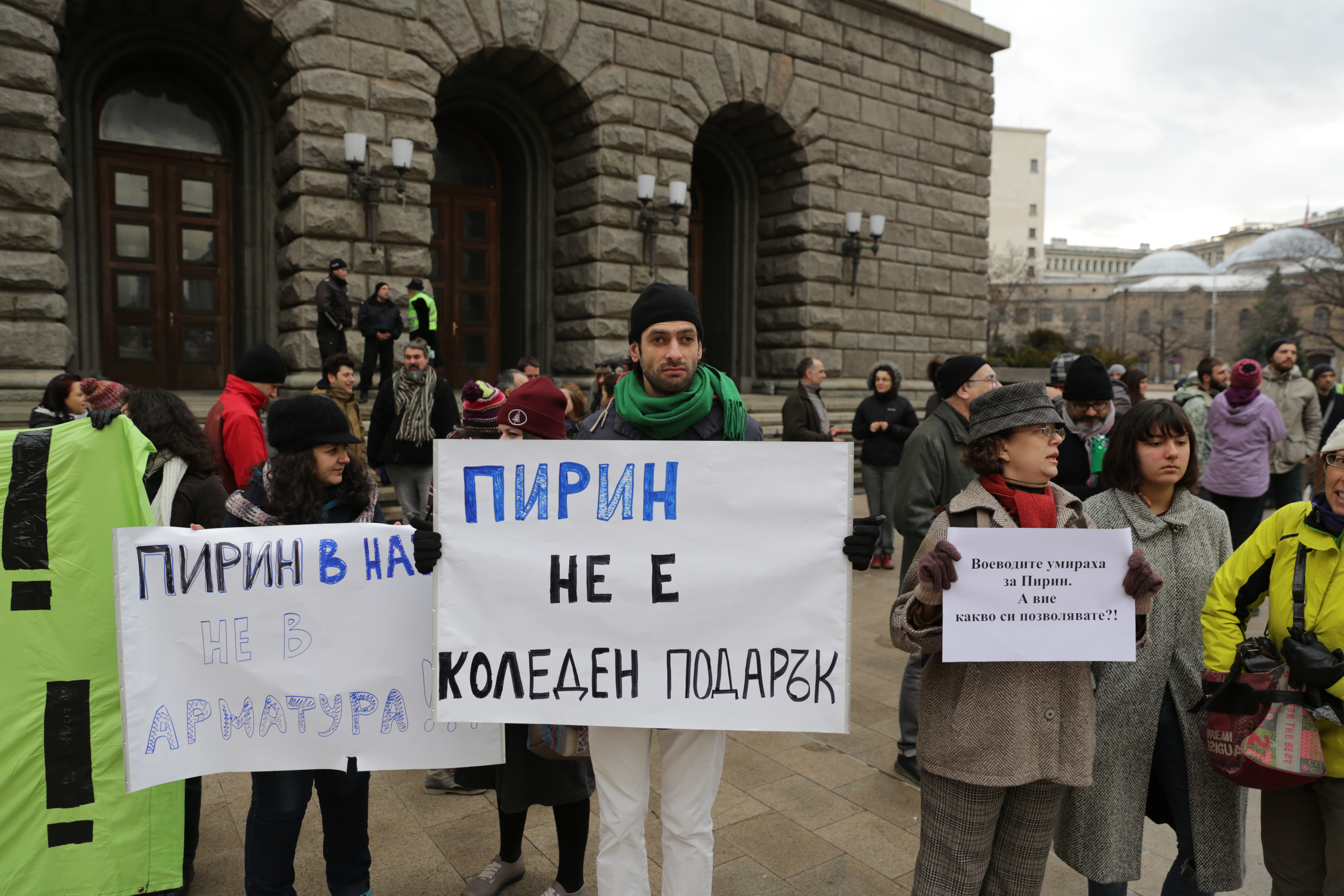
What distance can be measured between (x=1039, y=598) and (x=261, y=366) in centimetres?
405

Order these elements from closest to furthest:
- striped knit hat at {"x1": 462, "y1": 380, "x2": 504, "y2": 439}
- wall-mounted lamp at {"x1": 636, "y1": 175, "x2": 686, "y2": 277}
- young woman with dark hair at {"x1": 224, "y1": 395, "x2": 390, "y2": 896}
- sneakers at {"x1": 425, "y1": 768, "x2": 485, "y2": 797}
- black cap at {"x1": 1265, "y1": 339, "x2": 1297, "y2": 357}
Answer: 1. young woman with dark hair at {"x1": 224, "y1": 395, "x2": 390, "y2": 896}
2. striped knit hat at {"x1": 462, "y1": 380, "x2": 504, "y2": 439}
3. sneakers at {"x1": 425, "y1": 768, "x2": 485, "y2": 797}
4. black cap at {"x1": 1265, "y1": 339, "x2": 1297, "y2": 357}
5. wall-mounted lamp at {"x1": 636, "y1": 175, "x2": 686, "y2": 277}

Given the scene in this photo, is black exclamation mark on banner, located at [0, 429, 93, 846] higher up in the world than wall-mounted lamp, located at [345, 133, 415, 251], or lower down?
lower down

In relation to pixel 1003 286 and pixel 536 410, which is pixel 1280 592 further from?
pixel 1003 286

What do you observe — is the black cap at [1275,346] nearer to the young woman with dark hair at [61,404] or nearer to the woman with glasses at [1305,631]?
the woman with glasses at [1305,631]

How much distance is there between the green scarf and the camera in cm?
253

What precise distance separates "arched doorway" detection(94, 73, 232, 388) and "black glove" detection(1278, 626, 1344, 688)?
11977mm

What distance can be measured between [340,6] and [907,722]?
399 inches

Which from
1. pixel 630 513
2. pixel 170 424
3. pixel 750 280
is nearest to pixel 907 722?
pixel 630 513

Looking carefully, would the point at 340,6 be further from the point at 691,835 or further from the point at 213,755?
the point at 691,835

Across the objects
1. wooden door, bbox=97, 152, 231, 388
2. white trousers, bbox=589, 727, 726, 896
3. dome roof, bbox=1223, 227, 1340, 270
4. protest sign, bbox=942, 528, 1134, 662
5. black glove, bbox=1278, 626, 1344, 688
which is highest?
dome roof, bbox=1223, 227, 1340, 270

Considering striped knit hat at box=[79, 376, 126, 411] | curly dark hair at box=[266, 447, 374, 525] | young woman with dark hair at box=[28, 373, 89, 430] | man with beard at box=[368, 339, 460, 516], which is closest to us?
curly dark hair at box=[266, 447, 374, 525]

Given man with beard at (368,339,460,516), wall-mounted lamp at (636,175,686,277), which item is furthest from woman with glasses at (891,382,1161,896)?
wall-mounted lamp at (636,175,686,277)

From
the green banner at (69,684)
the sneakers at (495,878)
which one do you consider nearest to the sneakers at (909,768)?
the sneakers at (495,878)

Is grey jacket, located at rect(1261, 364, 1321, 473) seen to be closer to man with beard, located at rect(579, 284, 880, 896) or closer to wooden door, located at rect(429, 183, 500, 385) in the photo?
man with beard, located at rect(579, 284, 880, 896)
